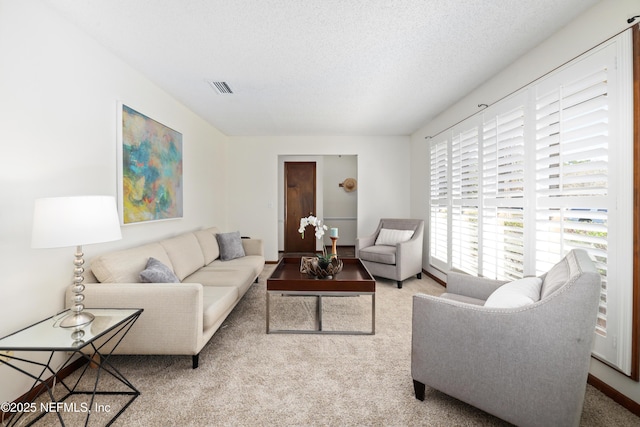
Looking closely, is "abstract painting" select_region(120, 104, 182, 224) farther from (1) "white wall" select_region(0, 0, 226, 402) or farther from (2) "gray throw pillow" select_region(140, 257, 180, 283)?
(2) "gray throw pillow" select_region(140, 257, 180, 283)

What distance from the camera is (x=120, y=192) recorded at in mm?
2400

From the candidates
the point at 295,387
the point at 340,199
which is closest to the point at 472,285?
the point at 295,387

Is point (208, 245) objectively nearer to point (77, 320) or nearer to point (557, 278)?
point (77, 320)

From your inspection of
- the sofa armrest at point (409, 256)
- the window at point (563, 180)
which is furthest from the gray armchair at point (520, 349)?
the sofa armrest at point (409, 256)

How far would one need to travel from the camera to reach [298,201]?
6555mm

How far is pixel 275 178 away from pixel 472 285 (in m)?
3.88

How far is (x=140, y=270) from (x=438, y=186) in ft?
12.3

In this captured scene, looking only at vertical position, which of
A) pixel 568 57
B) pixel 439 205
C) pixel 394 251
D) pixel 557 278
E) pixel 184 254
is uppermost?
pixel 568 57

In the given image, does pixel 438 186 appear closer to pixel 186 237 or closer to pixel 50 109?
→ pixel 186 237

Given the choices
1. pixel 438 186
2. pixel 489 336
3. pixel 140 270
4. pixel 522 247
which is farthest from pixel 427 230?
pixel 140 270

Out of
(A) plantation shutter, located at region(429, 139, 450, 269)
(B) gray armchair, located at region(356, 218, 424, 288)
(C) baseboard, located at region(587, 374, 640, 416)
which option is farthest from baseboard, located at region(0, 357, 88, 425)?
(A) plantation shutter, located at region(429, 139, 450, 269)

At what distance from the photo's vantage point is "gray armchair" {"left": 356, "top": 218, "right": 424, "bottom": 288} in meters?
3.77

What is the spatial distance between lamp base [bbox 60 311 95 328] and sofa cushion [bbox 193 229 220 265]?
1737mm

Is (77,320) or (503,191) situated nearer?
(77,320)
